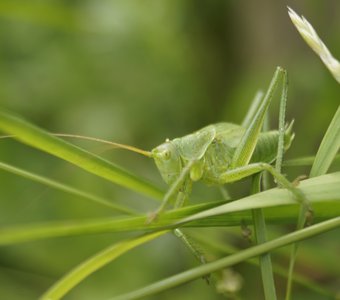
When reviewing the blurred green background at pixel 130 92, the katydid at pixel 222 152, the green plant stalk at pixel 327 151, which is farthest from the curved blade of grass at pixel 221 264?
the blurred green background at pixel 130 92

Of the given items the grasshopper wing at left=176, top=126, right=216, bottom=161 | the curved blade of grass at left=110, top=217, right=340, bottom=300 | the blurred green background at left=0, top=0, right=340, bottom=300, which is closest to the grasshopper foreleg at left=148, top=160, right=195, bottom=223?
the grasshopper wing at left=176, top=126, right=216, bottom=161

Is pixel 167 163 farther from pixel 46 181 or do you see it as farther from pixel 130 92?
pixel 130 92

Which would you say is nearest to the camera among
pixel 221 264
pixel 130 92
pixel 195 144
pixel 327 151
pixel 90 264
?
pixel 221 264

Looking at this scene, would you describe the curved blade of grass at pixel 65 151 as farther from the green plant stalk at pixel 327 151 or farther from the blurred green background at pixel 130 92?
the blurred green background at pixel 130 92

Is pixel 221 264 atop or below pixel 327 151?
below

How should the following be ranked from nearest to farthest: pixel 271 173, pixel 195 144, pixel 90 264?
pixel 90 264
pixel 271 173
pixel 195 144

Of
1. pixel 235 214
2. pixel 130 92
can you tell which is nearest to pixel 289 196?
pixel 235 214

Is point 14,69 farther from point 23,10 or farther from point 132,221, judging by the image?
point 132,221
